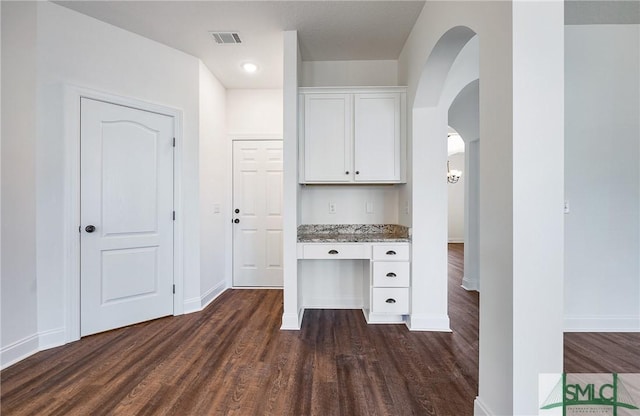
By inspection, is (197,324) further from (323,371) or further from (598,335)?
(598,335)

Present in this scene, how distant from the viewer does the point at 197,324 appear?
108 inches

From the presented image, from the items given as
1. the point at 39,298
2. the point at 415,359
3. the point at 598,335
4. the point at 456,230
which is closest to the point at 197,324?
the point at 39,298

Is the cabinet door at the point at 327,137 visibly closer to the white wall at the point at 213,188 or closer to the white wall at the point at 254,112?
the white wall at the point at 254,112

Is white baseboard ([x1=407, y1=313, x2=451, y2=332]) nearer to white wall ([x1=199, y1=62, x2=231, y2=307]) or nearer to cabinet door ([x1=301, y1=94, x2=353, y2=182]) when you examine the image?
cabinet door ([x1=301, y1=94, x2=353, y2=182])

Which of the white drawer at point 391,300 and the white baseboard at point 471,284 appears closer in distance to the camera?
the white drawer at point 391,300

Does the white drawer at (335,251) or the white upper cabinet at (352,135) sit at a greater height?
the white upper cabinet at (352,135)

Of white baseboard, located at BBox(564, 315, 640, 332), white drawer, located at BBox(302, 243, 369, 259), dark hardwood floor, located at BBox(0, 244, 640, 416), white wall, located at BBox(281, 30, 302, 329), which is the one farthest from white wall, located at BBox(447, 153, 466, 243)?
white wall, located at BBox(281, 30, 302, 329)

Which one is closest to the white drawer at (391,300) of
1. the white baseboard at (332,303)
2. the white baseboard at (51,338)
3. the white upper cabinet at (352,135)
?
the white baseboard at (332,303)

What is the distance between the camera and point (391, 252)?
2660mm

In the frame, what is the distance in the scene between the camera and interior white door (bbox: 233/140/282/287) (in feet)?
12.9

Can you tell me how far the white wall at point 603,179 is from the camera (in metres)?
2.57

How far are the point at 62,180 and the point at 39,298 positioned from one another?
938 mm

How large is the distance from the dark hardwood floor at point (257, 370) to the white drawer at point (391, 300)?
17 cm

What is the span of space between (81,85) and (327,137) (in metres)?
2.17
